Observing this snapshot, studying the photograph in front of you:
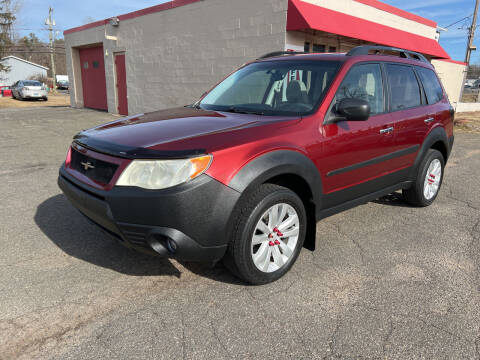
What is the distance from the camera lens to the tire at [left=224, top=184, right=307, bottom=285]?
2535 millimetres

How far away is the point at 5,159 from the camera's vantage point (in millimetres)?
7051

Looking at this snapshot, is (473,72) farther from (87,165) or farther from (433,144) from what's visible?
(87,165)

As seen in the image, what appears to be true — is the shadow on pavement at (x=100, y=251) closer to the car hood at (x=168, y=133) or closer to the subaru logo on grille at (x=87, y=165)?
the subaru logo on grille at (x=87, y=165)

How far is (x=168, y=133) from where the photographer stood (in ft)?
8.80

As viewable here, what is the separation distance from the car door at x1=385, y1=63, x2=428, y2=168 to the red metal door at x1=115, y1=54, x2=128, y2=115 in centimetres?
1349

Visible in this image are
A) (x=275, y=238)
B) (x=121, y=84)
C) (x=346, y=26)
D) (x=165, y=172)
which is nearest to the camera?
(x=165, y=172)

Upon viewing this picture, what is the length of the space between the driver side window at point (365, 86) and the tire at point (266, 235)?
3.62 ft

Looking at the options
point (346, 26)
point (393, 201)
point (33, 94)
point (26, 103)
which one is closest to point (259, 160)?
point (393, 201)

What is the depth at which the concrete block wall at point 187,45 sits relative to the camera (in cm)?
994

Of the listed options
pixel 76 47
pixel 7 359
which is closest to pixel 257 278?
pixel 7 359

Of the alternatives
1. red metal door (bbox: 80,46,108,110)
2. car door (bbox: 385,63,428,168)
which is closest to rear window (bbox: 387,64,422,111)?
car door (bbox: 385,63,428,168)

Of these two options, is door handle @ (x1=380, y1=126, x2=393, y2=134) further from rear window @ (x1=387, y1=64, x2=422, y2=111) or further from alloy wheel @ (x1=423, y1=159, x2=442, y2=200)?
alloy wheel @ (x1=423, y1=159, x2=442, y2=200)

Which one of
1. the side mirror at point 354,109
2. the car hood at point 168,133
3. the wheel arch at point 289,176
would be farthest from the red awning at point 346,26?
the wheel arch at point 289,176

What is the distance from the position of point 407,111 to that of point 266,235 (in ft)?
7.63
